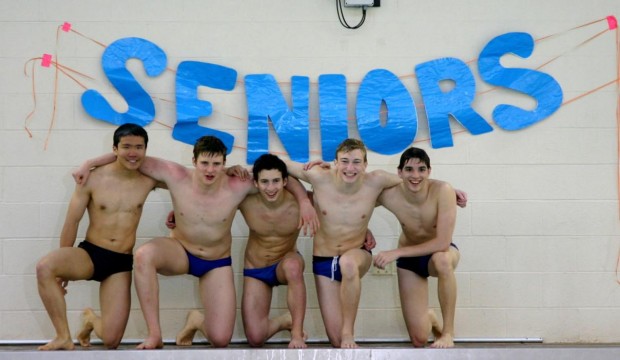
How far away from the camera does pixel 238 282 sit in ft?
20.2

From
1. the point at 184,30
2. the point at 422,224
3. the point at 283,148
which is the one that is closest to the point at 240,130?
the point at 283,148

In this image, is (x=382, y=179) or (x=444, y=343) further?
(x=382, y=179)

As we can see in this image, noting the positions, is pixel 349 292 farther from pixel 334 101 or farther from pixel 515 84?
pixel 515 84

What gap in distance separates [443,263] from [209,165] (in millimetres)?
1622

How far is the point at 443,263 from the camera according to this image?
5.21 meters

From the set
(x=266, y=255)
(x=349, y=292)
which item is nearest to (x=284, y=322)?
(x=266, y=255)

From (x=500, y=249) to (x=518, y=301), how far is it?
0.41m

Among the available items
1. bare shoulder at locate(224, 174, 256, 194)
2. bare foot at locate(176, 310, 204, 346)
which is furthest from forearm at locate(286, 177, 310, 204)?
bare foot at locate(176, 310, 204, 346)

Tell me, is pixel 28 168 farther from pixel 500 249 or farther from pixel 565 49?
pixel 565 49

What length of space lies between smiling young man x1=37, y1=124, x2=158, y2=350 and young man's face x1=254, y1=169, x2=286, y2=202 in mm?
754

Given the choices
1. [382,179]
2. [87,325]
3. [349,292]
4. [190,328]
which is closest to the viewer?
[349,292]

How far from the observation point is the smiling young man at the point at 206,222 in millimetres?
5402

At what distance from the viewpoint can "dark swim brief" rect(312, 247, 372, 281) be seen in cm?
537

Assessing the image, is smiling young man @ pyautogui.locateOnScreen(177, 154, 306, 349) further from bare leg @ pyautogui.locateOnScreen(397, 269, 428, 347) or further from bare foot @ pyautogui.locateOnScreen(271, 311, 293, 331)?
bare leg @ pyautogui.locateOnScreen(397, 269, 428, 347)
